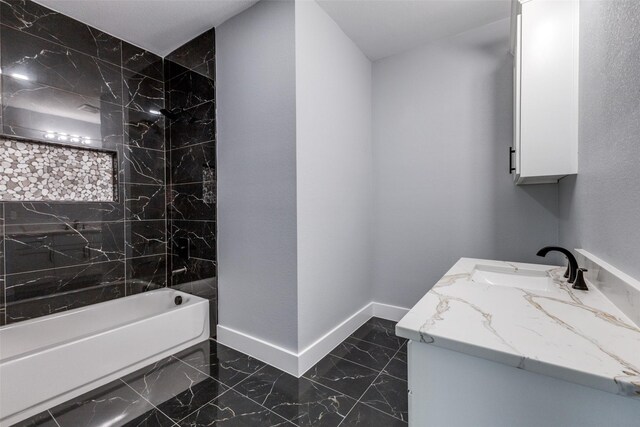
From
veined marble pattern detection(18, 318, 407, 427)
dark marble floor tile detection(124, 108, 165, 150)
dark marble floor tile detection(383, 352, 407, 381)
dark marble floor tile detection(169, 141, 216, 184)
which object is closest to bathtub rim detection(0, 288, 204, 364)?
veined marble pattern detection(18, 318, 407, 427)

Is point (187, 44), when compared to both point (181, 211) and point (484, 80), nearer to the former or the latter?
point (181, 211)

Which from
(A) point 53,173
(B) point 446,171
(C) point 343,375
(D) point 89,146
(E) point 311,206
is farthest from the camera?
(B) point 446,171

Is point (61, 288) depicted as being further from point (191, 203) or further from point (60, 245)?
point (191, 203)

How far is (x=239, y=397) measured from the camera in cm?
172

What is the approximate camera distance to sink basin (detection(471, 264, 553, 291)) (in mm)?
1580

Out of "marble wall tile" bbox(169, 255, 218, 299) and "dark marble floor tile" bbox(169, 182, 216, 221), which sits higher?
"dark marble floor tile" bbox(169, 182, 216, 221)

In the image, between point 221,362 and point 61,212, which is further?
point 61,212

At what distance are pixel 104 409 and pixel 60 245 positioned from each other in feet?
4.76

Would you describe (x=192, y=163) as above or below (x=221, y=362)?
above

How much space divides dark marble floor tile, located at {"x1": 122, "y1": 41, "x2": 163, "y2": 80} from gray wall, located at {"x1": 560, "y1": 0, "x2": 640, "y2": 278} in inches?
140

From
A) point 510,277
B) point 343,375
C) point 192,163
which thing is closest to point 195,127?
point 192,163

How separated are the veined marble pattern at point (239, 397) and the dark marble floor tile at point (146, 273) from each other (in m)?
1.02

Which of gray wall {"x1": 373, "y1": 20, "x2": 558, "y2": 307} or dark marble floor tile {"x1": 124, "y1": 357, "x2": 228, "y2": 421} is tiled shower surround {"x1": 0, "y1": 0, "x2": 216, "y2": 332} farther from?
gray wall {"x1": 373, "y1": 20, "x2": 558, "y2": 307}

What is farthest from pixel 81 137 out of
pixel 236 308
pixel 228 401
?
pixel 228 401
